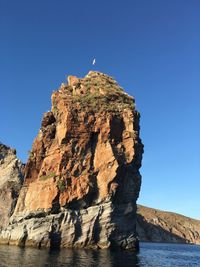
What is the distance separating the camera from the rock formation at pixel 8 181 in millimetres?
92375

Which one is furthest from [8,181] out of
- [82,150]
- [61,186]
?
[61,186]

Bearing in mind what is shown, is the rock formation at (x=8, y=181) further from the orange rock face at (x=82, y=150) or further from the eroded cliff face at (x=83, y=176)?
the eroded cliff face at (x=83, y=176)

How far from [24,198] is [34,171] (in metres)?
5.83

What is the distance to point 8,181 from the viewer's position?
10050 cm

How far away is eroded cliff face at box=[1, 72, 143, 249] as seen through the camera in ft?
224

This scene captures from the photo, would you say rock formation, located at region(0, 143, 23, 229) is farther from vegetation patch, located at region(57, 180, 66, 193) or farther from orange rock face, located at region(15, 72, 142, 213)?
vegetation patch, located at region(57, 180, 66, 193)

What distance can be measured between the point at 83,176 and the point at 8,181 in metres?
35.7

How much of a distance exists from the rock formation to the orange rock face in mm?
15268

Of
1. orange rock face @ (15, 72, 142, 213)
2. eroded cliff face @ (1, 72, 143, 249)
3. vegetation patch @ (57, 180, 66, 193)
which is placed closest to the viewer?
eroded cliff face @ (1, 72, 143, 249)

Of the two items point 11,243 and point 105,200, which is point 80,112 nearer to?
point 105,200

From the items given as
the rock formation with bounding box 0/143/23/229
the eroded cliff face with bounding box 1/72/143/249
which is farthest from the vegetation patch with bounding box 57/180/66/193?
the rock formation with bounding box 0/143/23/229

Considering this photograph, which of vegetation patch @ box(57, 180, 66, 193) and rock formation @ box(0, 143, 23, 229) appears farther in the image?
rock formation @ box(0, 143, 23, 229)

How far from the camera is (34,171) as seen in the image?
259 ft

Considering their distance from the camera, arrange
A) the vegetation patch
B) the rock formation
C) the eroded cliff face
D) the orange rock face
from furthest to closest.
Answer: the rock formation
the orange rock face
the vegetation patch
the eroded cliff face
